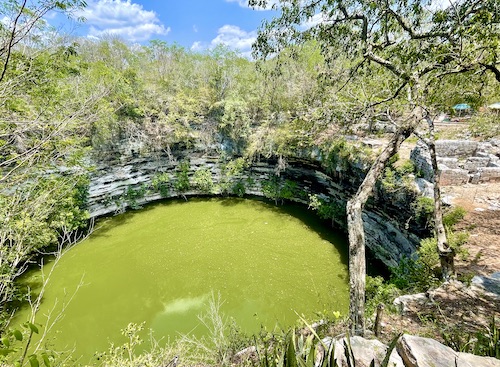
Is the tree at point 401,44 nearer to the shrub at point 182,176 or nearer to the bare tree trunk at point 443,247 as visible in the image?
the bare tree trunk at point 443,247

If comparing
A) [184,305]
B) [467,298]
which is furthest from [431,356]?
[184,305]

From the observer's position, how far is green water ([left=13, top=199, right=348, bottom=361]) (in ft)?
19.5

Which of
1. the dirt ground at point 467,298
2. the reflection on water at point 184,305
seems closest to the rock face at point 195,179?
the dirt ground at point 467,298

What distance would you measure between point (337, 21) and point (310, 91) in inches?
268

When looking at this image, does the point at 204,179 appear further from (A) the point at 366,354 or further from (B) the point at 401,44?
Answer: (A) the point at 366,354

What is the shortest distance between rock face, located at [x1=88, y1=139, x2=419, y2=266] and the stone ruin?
2334mm

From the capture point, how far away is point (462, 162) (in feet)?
23.9

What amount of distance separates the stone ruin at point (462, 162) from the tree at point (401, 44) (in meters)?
2.87

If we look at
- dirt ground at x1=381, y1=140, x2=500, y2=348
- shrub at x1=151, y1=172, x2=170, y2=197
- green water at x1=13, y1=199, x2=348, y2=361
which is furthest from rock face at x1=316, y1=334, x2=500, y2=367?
shrub at x1=151, y1=172, x2=170, y2=197

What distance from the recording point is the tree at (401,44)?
8.90ft

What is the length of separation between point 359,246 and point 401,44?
9.23 ft

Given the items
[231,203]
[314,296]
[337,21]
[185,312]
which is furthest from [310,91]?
[185,312]

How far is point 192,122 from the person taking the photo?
39.8 feet

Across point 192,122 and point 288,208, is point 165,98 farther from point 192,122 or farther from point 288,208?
point 288,208
